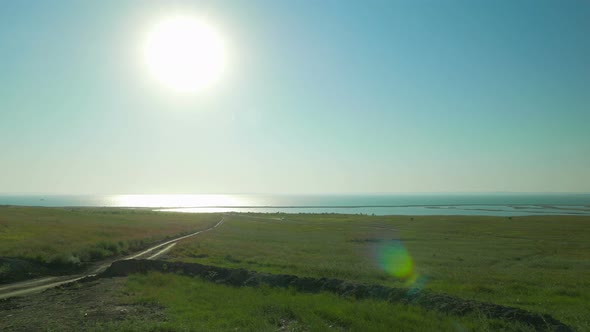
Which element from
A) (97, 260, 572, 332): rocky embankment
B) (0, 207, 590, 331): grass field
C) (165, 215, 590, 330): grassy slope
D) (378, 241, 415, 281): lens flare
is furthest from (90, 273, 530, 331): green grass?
(378, 241, 415, 281): lens flare

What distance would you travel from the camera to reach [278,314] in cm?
1528

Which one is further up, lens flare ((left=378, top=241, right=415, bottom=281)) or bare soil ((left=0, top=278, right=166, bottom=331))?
bare soil ((left=0, top=278, right=166, bottom=331))

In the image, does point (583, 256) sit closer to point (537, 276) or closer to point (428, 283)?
point (537, 276)

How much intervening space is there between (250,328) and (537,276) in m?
23.4

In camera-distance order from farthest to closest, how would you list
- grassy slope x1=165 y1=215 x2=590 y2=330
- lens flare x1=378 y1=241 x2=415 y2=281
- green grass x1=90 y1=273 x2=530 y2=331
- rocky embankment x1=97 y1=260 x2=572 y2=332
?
lens flare x1=378 y1=241 x2=415 y2=281 < grassy slope x1=165 y1=215 x2=590 y2=330 < rocky embankment x1=97 y1=260 x2=572 y2=332 < green grass x1=90 y1=273 x2=530 y2=331

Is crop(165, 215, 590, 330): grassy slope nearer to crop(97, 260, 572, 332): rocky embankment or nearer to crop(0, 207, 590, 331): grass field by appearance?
crop(0, 207, 590, 331): grass field

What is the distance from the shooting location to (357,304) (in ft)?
53.9

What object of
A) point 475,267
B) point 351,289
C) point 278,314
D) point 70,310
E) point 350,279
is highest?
point 351,289

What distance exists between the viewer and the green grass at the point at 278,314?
43.9 ft

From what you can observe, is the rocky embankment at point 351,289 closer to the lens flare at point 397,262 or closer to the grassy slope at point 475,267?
the grassy slope at point 475,267

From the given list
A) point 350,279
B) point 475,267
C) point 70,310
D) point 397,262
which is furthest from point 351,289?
point 475,267

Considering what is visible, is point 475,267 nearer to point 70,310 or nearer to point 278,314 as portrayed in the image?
point 278,314

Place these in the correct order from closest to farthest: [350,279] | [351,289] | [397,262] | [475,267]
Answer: [351,289], [350,279], [475,267], [397,262]

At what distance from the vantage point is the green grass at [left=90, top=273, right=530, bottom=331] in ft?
43.9
